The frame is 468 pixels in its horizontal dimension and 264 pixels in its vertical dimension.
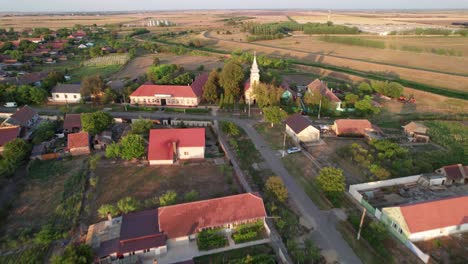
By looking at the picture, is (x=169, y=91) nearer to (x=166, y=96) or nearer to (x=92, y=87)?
(x=166, y=96)

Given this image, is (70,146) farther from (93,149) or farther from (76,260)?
(76,260)

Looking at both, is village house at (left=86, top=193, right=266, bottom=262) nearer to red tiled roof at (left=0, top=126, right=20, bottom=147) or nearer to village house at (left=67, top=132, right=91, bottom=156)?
village house at (left=67, top=132, right=91, bottom=156)

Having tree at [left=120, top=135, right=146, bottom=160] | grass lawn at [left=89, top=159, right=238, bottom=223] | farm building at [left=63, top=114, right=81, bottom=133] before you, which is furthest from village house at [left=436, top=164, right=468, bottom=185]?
farm building at [left=63, top=114, right=81, bottom=133]

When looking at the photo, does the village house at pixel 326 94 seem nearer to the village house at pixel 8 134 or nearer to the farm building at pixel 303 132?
the farm building at pixel 303 132

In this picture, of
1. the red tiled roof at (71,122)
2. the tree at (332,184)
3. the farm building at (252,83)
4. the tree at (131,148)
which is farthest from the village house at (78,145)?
the tree at (332,184)

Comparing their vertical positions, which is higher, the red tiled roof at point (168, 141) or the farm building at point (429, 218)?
the red tiled roof at point (168, 141)
